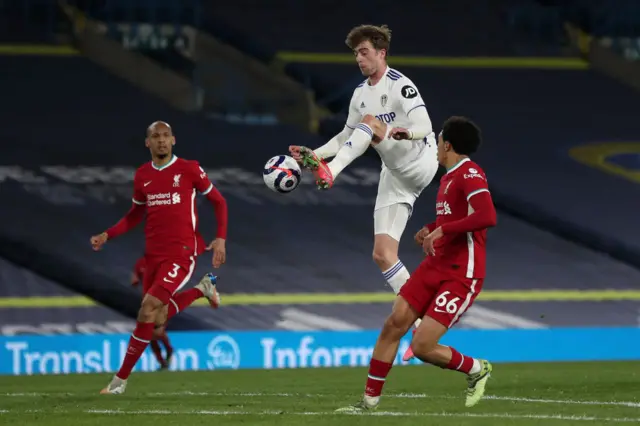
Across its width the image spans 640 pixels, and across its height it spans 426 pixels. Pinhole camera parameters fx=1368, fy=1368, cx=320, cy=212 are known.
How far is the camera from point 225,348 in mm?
14211

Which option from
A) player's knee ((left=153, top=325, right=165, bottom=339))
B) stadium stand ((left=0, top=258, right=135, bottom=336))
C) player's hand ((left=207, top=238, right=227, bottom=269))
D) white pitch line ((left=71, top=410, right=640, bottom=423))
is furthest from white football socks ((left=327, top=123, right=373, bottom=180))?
stadium stand ((left=0, top=258, right=135, bottom=336))

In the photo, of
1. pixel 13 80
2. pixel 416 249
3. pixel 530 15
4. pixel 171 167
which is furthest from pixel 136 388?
pixel 530 15

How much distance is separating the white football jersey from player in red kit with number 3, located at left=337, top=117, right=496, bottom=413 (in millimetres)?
1572

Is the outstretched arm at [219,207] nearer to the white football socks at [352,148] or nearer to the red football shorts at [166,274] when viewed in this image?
the red football shorts at [166,274]

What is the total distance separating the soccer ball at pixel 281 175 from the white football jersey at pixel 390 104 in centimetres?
95

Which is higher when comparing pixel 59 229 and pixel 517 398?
pixel 517 398

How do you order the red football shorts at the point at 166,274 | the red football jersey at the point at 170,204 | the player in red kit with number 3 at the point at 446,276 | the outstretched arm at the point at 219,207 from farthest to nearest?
1. the outstretched arm at the point at 219,207
2. the red football jersey at the point at 170,204
3. the red football shorts at the point at 166,274
4. the player in red kit with number 3 at the point at 446,276

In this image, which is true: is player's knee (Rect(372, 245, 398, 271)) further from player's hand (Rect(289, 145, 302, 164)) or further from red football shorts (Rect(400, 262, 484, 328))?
red football shorts (Rect(400, 262, 484, 328))

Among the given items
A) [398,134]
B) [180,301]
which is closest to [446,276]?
[398,134]

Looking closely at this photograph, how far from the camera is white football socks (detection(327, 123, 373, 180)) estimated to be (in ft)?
27.6

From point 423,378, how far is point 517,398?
7.95 ft

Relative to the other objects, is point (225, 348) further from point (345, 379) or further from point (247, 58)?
point (247, 58)

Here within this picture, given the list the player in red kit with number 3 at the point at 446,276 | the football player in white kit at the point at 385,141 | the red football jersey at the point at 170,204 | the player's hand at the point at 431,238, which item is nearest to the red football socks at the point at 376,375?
the player in red kit with number 3 at the point at 446,276

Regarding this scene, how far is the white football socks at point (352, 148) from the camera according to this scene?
8.42m
